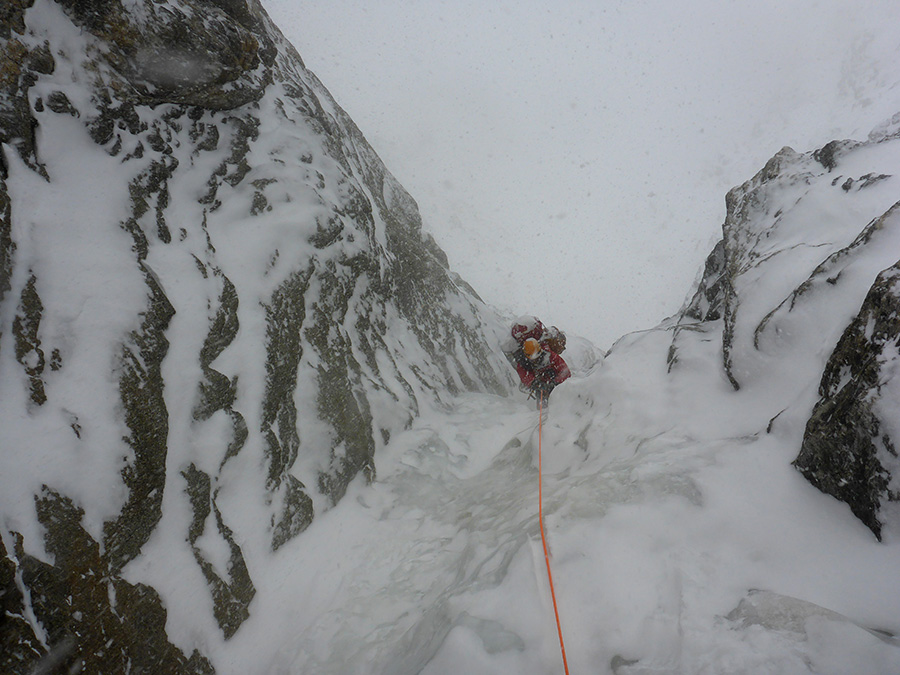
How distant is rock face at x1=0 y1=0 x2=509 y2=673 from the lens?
2750 mm

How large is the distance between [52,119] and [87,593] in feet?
12.8

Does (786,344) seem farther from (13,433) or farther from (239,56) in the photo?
(239,56)

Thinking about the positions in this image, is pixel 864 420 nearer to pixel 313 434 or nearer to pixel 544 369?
pixel 313 434

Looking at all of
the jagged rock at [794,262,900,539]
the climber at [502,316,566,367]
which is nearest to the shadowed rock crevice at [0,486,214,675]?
the jagged rock at [794,262,900,539]

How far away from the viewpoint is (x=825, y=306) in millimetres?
3580

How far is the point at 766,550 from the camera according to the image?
2.60 metres

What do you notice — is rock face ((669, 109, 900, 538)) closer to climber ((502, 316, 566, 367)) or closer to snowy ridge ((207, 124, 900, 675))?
snowy ridge ((207, 124, 900, 675))

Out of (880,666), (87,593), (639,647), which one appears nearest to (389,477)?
(87,593)

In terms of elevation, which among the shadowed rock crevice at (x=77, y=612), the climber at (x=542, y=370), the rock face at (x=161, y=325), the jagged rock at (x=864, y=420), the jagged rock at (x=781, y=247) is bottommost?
the shadowed rock crevice at (x=77, y=612)

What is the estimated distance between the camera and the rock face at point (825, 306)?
95.3 inches

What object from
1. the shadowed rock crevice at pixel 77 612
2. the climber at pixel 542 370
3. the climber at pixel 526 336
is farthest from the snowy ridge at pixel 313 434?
the climber at pixel 526 336

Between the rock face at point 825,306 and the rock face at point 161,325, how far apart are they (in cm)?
451

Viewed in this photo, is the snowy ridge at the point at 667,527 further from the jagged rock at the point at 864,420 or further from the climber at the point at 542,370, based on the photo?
the climber at the point at 542,370

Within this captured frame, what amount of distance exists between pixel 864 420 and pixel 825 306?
161 cm
